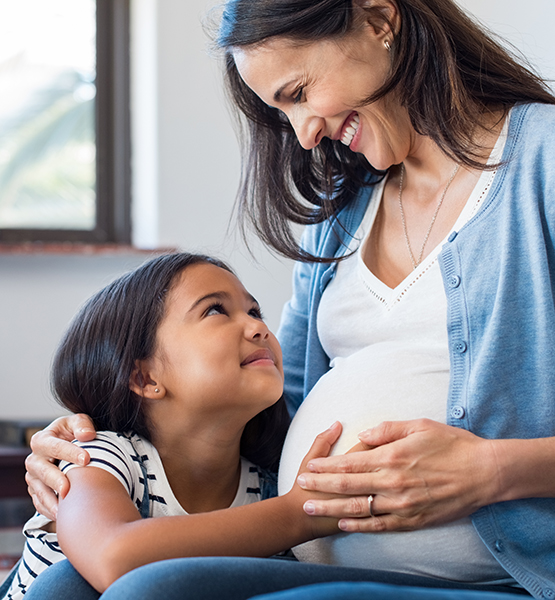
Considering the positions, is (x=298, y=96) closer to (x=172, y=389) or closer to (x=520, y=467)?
(x=172, y=389)

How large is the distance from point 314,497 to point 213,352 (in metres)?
0.29

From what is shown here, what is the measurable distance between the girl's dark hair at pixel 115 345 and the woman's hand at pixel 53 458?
7 centimetres

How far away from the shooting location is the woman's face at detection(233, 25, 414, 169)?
43.1 inches

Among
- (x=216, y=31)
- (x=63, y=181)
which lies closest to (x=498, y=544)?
(x=216, y=31)

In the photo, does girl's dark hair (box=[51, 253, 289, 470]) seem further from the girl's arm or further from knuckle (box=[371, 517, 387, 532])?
knuckle (box=[371, 517, 387, 532])

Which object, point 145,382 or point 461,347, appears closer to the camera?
point 461,347

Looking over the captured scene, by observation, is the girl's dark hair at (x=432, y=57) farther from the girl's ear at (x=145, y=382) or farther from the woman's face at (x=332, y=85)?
the girl's ear at (x=145, y=382)

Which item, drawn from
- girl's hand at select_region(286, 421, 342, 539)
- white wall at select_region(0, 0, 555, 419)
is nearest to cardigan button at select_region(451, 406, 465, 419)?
girl's hand at select_region(286, 421, 342, 539)

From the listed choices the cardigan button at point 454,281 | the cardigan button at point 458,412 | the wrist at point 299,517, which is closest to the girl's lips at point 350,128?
the cardigan button at point 454,281

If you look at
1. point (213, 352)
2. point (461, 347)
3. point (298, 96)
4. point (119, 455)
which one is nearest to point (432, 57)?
point (298, 96)

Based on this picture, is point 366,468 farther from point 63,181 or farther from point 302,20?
point 63,181

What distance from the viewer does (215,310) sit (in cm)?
117

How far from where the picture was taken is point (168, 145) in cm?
250

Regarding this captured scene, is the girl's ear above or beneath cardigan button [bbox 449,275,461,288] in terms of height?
beneath
